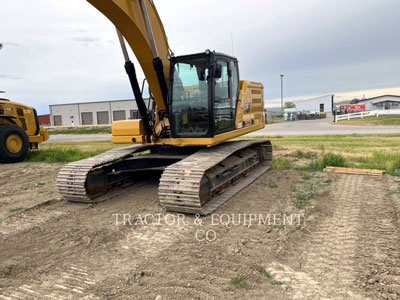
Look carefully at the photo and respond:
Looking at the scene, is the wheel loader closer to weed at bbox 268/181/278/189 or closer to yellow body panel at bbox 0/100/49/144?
yellow body panel at bbox 0/100/49/144

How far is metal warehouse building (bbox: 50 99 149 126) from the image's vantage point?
49125mm

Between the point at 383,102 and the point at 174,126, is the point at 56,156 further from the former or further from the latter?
the point at 383,102

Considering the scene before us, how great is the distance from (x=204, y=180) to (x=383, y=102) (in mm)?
65275

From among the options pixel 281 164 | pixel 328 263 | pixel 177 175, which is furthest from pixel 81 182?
pixel 281 164

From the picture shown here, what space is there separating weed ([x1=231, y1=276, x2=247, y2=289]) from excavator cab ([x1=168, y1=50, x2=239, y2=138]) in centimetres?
313

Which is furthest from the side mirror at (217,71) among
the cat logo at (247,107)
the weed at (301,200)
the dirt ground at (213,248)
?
the weed at (301,200)

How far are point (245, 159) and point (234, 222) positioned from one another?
2968 mm

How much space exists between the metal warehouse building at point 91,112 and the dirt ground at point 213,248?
1722 inches

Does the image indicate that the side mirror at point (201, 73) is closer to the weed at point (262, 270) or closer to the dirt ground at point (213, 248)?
the dirt ground at point (213, 248)

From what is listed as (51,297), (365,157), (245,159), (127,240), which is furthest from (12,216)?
(365,157)

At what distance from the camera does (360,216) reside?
5.00 m

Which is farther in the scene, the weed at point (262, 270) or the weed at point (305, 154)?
the weed at point (305, 154)

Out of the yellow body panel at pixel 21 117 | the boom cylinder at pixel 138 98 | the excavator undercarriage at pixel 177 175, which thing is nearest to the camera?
the excavator undercarriage at pixel 177 175

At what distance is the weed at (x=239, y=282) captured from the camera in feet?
10.3
